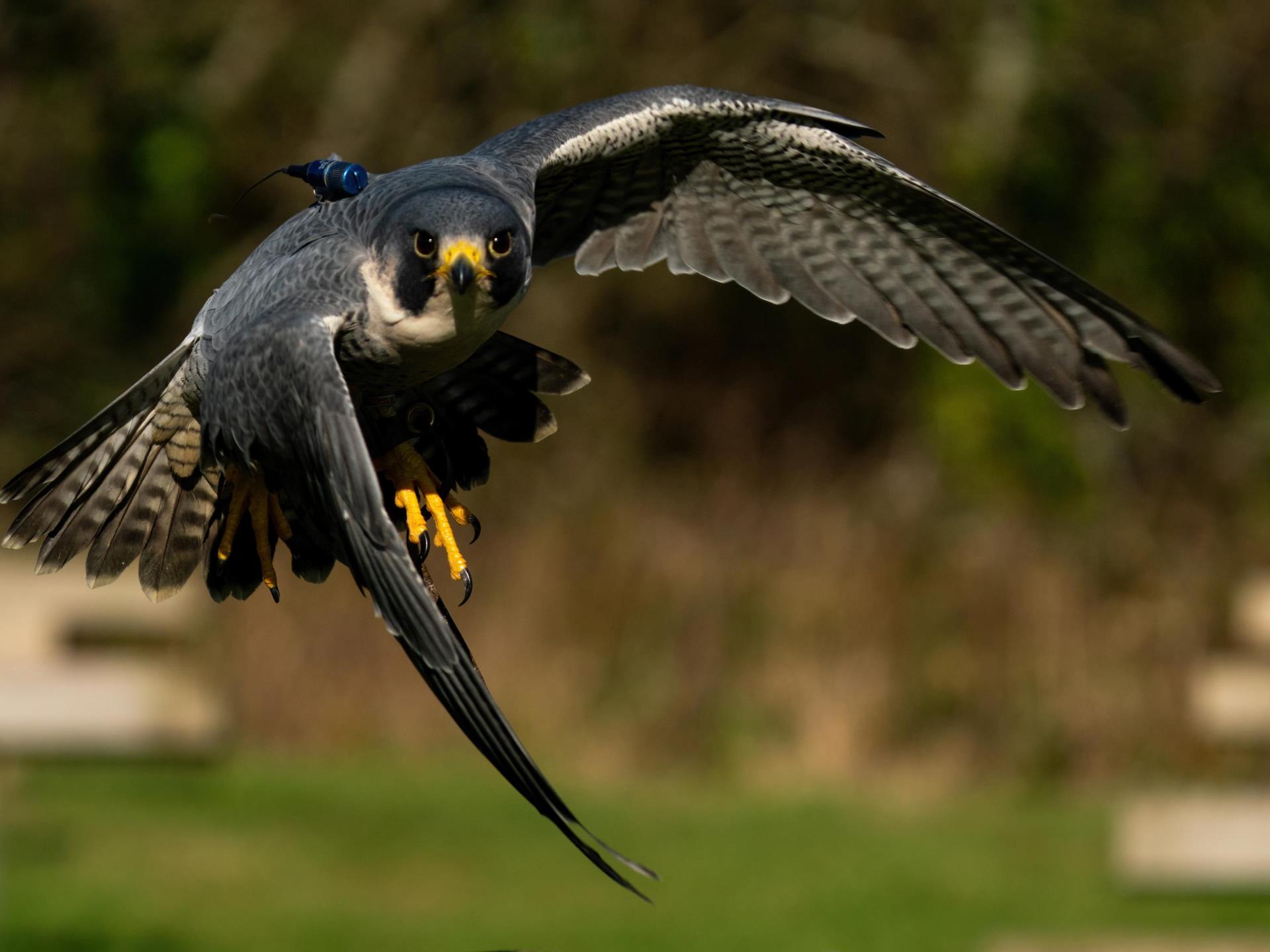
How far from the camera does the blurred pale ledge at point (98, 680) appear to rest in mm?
6652

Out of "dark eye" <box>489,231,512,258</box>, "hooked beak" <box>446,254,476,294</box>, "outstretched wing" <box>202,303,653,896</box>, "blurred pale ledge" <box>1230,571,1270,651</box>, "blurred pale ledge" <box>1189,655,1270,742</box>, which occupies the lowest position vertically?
"outstretched wing" <box>202,303,653,896</box>

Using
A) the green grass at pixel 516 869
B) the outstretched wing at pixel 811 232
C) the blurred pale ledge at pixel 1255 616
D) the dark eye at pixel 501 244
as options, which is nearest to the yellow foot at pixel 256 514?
the dark eye at pixel 501 244

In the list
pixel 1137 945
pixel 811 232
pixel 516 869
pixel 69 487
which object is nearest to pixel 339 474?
pixel 69 487

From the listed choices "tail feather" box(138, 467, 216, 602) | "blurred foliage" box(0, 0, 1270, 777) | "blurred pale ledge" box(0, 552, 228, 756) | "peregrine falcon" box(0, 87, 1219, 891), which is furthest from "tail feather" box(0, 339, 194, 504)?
"blurred foliage" box(0, 0, 1270, 777)

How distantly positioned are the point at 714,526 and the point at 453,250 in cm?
815

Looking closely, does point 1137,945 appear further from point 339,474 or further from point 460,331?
point 339,474

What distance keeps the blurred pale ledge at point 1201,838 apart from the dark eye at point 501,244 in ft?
13.4

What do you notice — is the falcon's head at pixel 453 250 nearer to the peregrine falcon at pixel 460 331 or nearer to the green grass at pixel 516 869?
the peregrine falcon at pixel 460 331

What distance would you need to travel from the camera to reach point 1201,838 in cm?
668

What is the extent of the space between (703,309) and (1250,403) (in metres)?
4.33

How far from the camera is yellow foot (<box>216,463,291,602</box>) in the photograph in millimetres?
3701

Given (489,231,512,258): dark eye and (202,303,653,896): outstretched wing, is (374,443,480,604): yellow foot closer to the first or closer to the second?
(202,303,653,896): outstretched wing

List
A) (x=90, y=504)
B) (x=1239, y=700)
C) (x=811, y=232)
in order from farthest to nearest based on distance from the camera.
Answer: (x=1239, y=700) < (x=811, y=232) < (x=90, y=504)

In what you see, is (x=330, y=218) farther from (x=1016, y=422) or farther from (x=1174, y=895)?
(x=1016, y=422)
